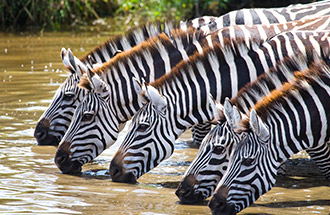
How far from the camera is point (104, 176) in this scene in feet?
26.0

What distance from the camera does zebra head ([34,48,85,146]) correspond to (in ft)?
29.6

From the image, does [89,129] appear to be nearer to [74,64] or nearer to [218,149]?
[74,64]

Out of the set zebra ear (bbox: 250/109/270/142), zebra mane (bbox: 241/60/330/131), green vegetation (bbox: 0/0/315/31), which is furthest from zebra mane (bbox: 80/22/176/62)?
green vegetation (bbox: 0/0/315/31)

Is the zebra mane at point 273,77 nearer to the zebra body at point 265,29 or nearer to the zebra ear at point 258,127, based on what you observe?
the zebra ear at point 258,127

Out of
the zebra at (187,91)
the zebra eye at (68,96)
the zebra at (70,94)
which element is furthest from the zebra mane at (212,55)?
the zebra eye at (68,96)

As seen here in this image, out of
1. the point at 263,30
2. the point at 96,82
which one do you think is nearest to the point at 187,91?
the point at 96,82

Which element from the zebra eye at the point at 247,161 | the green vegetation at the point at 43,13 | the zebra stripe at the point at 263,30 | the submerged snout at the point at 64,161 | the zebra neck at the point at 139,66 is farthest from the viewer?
the green vegetation at the point at 43,13

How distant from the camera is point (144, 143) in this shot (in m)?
7.42

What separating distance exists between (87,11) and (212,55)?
16694 millimetres

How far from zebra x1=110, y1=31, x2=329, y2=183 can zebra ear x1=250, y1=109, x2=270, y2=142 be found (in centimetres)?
156

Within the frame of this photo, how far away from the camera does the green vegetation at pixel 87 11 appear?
2148cm

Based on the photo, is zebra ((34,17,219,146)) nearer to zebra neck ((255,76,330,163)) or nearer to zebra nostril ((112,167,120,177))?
zebra nostril ((112,167,120,177))

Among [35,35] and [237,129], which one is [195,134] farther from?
[35,35]

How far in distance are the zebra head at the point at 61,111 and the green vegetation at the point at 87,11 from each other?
40.6 ft
